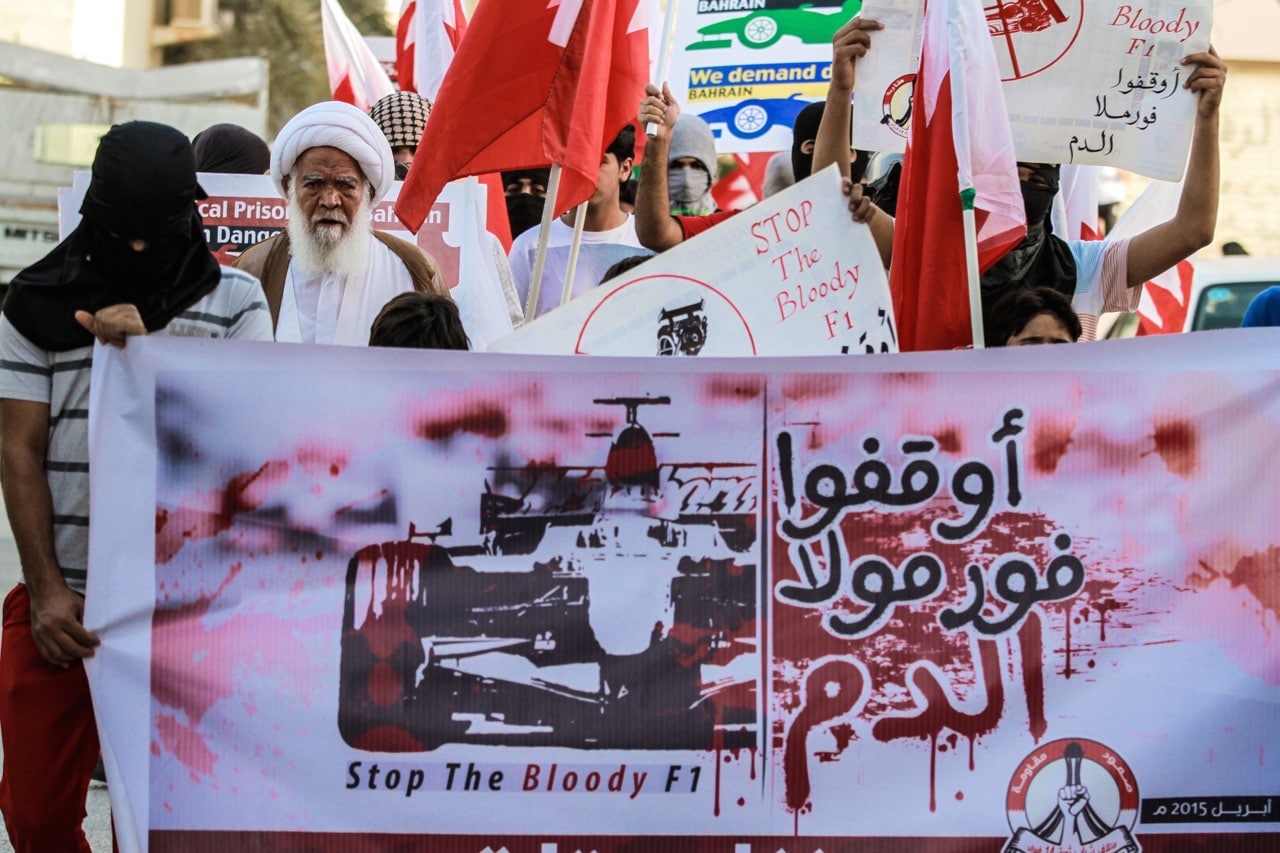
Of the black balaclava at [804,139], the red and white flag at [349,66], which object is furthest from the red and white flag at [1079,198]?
the red and white flag at [349,66]

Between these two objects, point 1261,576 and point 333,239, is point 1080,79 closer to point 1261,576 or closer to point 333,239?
point 1261,576

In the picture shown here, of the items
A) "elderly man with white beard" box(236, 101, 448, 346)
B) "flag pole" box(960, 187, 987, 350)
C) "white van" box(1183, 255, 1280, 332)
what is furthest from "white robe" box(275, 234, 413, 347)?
"white van" box(1183, 255, 1280, 332)

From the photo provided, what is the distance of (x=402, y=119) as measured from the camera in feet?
20.1

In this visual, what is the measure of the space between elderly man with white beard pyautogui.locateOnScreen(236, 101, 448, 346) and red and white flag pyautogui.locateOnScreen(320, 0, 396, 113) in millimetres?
3124

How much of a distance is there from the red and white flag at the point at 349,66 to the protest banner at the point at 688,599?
4417 millimetres

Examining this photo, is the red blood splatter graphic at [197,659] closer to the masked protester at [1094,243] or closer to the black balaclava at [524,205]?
the masked protester at [1094,243]

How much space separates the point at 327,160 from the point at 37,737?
171 cm

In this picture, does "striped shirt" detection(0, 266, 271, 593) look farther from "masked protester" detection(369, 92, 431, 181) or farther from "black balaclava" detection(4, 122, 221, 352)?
"masked protester" detection(369, 92, 431, 181)

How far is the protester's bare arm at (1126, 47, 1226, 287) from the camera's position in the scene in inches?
178

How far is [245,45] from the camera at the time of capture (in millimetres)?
28344

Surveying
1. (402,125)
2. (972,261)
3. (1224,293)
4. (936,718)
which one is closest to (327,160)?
(402,125)

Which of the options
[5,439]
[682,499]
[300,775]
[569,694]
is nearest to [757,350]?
[682,499]

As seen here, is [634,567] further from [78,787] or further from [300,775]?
[78,787]

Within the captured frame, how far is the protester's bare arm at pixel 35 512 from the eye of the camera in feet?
12.0
